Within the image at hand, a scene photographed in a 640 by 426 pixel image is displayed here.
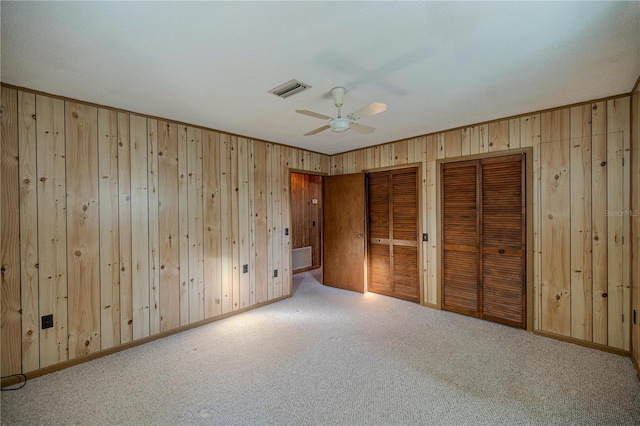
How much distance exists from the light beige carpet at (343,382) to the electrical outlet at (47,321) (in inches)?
16.4

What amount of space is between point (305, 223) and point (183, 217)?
11.4 ft

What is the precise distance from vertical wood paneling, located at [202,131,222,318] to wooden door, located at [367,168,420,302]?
2.36m

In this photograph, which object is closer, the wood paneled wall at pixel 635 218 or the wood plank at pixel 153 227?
the wood paneled wall at pixel 635 218

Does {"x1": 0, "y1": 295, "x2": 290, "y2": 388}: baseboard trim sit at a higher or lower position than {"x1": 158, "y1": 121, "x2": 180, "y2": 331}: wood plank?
lower

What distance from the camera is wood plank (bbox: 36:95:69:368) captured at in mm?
2447

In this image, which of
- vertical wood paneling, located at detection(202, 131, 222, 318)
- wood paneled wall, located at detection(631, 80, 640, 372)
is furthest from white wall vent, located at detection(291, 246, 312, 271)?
wood paneled wall, located at detection(631, 80, 640, 372)

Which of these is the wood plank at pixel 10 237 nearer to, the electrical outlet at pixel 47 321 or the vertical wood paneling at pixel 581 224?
the electrical outlet at pixel 47 321

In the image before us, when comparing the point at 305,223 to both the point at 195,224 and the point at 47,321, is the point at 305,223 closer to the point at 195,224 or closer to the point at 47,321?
the point at 195,224

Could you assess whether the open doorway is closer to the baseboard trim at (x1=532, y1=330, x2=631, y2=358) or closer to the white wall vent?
the white wall vent

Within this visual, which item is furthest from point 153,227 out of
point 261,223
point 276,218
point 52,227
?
point 276,218

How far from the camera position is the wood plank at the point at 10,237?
228cm

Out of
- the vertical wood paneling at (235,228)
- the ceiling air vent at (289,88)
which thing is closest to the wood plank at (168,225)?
the vertical wood paneling at (235,228)

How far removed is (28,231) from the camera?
238cm

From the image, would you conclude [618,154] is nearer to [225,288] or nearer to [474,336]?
[474,336]
